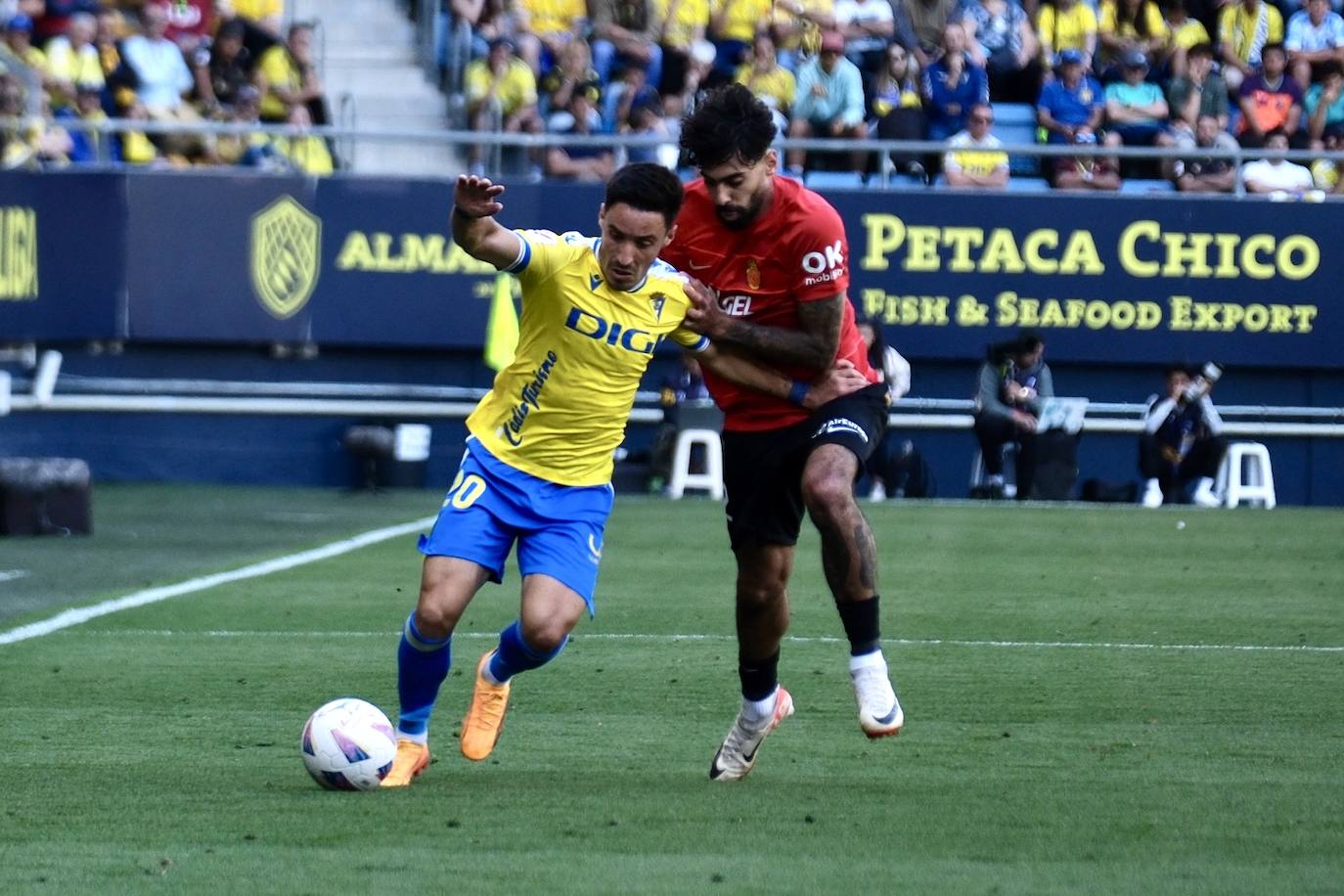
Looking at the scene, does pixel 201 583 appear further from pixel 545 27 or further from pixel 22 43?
pixel 545 27

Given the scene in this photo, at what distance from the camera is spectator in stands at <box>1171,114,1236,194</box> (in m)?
21.2

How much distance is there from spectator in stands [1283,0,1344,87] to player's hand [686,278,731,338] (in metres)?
16.9

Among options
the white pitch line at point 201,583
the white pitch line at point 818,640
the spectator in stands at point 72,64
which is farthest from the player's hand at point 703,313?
the spectator in stands at point 72,64

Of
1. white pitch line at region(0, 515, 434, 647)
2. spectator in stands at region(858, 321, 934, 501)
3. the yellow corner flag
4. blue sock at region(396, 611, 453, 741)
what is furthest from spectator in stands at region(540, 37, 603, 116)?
blue sock at region(396, 611, 453, 741)

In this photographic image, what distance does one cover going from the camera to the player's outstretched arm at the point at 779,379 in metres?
6.98

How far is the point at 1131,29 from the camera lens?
74.9 ft

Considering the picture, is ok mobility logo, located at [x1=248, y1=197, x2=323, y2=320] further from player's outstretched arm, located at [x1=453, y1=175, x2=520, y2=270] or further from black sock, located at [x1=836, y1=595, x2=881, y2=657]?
player's outstretched arm, located at [x1=453, y1=175, x2=520, y2=270]

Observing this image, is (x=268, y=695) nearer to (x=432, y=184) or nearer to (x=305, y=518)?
(x=305, y=518)

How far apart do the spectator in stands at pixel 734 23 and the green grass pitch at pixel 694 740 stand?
934 centimetres

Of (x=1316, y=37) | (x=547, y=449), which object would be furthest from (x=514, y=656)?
(x=1316, y=37)

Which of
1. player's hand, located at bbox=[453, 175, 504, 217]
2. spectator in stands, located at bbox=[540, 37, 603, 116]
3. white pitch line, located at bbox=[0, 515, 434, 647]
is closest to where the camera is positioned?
player's hand, located at bbox=[453, 175, 504, 217]

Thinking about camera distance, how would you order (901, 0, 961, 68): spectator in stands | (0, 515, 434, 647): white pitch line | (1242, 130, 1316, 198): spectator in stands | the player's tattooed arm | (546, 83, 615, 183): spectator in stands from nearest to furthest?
the player's tattooed arm
(0, 515, 434, 647): white pitch line
(546, 83, 615, 183): spectator in stands
(1242, 130, 1316, 198): spectator in stands
(901, 0, 961, 68): spectator in stands

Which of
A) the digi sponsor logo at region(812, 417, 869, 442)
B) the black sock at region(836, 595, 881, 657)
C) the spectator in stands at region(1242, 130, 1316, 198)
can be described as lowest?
the spectator in stands at region(1242, 130, 1316, 198)

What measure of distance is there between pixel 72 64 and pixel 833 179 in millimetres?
7512
